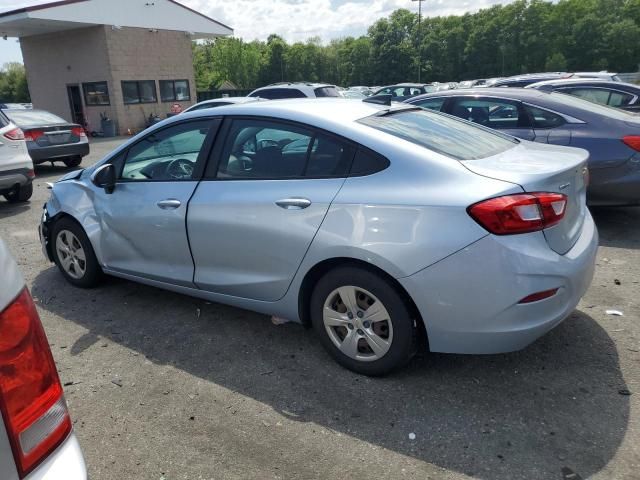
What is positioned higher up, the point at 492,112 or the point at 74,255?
the point at 492,112

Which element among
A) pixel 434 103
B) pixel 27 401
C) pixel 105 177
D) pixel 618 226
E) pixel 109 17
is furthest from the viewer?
pixel 109 17

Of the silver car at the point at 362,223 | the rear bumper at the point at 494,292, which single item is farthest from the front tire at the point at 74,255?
the rear bumper at the point at 494,292

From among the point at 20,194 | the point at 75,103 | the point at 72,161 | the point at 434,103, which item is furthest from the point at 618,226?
the point at 75,103

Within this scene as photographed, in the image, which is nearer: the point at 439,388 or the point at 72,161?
the point at 439,388

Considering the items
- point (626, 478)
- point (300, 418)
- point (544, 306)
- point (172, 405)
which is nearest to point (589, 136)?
point (544, 306)

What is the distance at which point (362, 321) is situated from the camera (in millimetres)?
2904

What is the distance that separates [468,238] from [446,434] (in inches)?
38.4

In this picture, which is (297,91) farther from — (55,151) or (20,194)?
(20,194)

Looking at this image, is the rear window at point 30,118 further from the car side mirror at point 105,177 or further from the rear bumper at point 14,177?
the car side mirror at point 105,177

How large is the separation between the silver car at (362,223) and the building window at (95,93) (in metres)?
22.5

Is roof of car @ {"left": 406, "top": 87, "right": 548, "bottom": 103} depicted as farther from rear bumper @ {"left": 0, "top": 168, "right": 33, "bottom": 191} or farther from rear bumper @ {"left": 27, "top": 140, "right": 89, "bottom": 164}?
rear bumper @ {"left": 27, "top": 140, "right": 89, "bottom": 164}

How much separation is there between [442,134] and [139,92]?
80.9ft

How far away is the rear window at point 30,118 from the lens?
36.2 feet

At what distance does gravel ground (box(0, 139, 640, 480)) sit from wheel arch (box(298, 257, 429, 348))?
32cm
